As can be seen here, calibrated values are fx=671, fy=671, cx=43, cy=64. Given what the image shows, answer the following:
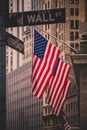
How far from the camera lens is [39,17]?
36938 millimetres

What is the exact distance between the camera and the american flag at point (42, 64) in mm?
37562

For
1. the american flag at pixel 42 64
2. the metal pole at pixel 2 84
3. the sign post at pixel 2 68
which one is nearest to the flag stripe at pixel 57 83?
the american flag at pixel 42 64

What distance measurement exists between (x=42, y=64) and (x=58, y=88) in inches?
66.3

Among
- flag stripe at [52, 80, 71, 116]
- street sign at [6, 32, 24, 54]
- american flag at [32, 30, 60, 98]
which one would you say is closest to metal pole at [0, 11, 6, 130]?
street sign at [6, 32, 24, 54]

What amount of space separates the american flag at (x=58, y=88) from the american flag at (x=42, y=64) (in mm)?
596

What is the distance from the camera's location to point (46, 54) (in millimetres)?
38406

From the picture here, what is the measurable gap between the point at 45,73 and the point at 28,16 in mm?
3339

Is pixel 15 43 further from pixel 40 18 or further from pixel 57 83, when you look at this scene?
pixel 40 18

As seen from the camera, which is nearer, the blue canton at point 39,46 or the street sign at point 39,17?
the street sign at point 39,17

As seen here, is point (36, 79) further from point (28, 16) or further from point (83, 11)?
point (83, 11)

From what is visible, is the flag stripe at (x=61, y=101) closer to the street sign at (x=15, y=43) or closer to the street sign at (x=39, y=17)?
the street sign at (x=39, y=17)

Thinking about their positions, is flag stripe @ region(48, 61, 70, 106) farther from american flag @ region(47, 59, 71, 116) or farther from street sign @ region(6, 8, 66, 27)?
street sign @ region(6, 8, 66, 27)

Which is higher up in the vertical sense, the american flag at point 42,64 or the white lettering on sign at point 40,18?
the white lettering on sign at point 40,18

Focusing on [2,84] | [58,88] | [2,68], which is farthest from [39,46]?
[2,68]
